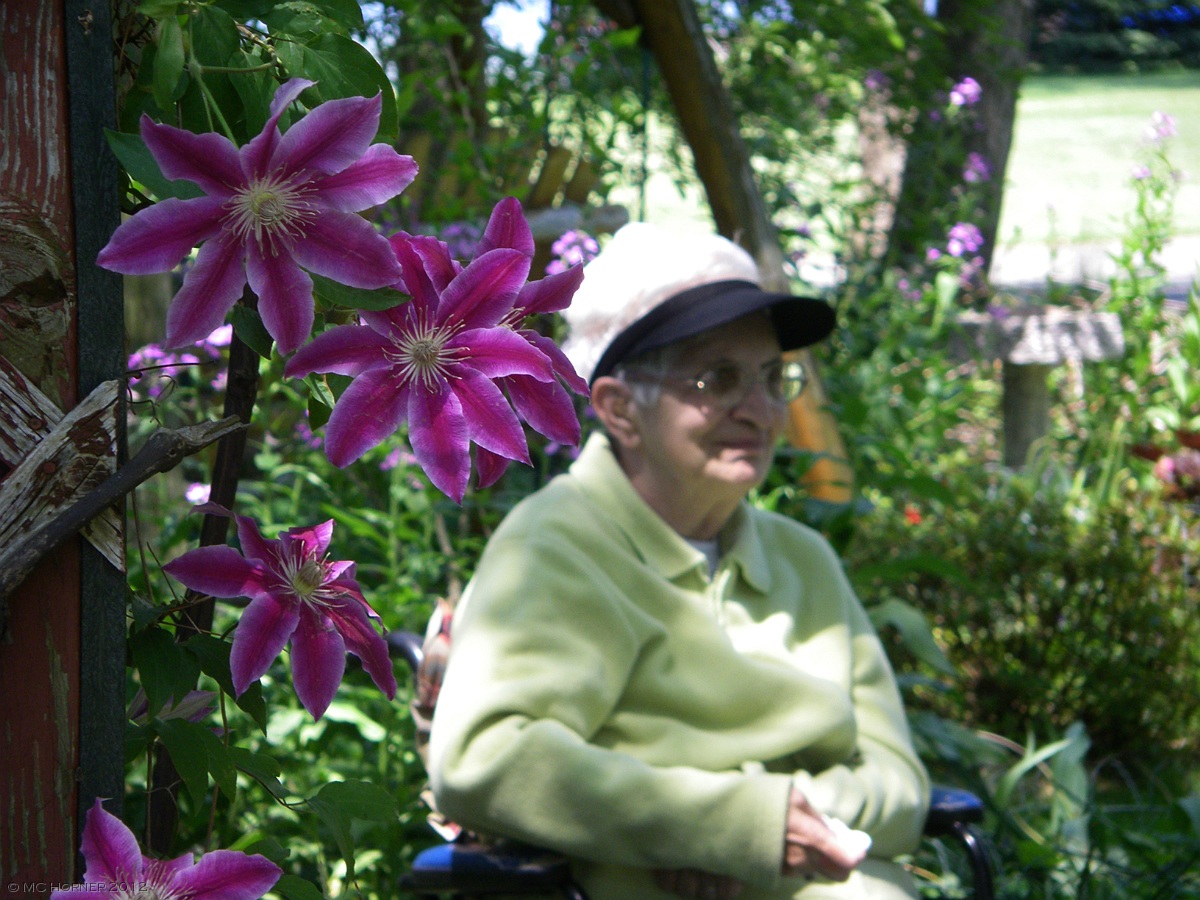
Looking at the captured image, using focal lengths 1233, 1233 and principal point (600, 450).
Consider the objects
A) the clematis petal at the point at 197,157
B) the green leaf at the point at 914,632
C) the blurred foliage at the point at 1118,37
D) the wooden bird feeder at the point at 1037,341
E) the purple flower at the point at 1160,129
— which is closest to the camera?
the clematis petal at the point at 197,157

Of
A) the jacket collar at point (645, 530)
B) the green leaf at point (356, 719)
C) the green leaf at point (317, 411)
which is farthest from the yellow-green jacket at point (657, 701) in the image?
the green leaf at point (317, 411)

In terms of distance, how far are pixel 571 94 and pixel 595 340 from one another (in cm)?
185

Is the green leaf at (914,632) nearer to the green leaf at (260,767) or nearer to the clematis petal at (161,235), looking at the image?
the green leaf at (260,767)

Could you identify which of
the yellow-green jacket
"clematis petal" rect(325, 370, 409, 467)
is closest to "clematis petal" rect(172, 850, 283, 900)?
"clematis petal" rect(325, 370, 409, 467)

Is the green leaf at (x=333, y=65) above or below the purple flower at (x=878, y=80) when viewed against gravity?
below

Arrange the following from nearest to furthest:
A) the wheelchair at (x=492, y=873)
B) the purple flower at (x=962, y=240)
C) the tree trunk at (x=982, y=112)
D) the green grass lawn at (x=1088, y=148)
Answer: the wheelchair at (x=492, y=873) < the purple flower at (x=962, y=240) < the tree trunk at (x=982, y=112) < the green grass lawn at (x=1088, y=148)

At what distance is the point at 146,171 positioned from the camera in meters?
0.58

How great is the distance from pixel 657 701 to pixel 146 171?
1412mm

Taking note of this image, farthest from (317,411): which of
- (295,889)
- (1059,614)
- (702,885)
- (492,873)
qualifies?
(1059,614)

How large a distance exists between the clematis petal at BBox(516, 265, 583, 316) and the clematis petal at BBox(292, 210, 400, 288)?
0.39ft

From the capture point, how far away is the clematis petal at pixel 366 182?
588 millimetres

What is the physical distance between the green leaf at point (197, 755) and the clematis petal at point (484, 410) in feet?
0.84

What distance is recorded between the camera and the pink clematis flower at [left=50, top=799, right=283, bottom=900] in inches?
24.4

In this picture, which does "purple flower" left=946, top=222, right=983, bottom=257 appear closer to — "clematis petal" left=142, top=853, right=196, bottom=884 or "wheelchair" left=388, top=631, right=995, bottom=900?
"wheelchair" left=388, top=631, right=995, bottom=900
